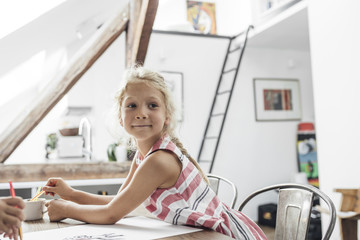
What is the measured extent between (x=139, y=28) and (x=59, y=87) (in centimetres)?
74

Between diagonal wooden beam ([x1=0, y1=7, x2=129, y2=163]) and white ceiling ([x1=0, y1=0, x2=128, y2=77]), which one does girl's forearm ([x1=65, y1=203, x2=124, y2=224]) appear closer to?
diagonal wooden beam ([x1=0, y1=7, x2=129, y2=163])

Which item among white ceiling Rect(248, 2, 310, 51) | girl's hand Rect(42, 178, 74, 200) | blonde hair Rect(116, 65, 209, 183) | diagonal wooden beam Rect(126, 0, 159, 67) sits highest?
white ceiling Rect(248, 2, 310, 51)

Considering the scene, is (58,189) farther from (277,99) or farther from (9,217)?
(277,99)

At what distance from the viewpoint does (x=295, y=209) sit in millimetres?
1168

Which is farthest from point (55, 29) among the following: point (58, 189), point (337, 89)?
point (58, 189)

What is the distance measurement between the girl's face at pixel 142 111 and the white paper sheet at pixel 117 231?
10.5 inches

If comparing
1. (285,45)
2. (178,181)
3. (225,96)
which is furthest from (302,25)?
(178,181)

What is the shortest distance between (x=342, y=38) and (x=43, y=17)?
9.01ft

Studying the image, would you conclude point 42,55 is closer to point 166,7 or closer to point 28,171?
point 166,7

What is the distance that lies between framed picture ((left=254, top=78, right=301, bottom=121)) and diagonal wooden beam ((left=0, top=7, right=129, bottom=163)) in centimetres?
225

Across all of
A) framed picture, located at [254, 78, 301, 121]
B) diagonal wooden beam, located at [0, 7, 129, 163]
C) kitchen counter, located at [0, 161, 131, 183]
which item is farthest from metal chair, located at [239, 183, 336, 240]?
framed picture, located at [254, 78, 301, 121]

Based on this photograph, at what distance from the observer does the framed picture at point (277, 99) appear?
15.4ft

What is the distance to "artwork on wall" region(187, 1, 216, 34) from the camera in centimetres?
500

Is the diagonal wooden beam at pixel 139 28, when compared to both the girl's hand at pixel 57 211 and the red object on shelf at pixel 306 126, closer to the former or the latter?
the girl's hand at pixel 57 211
